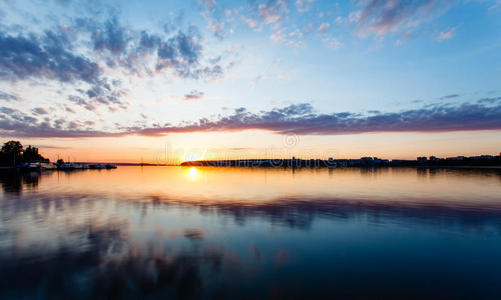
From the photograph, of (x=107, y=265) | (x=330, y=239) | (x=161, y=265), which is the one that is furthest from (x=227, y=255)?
(x=330, y=239)

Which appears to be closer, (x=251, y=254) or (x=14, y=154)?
(x=251, y=254)

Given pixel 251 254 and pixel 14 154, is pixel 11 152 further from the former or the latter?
pixel 251 254

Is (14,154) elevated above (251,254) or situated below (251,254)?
above

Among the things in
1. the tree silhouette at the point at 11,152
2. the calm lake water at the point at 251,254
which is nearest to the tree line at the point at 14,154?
the tree silhouette at the point at 11,152

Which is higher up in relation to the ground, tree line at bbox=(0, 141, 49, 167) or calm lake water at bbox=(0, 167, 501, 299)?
tree line at bbox=(0, 141, 49, 167)

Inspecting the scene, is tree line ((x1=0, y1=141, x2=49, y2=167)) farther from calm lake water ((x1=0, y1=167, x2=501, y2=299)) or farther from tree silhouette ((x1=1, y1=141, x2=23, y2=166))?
calm lake water ((x1=0, y1=167, x2=501, y2=299))

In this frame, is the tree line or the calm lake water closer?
the calm lake water

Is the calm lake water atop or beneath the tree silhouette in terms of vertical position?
beneath

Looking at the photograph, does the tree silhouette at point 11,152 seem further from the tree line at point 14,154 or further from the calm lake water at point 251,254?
the calm lake water at point 251,254

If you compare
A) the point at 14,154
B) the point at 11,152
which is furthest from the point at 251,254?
the point at 11,152

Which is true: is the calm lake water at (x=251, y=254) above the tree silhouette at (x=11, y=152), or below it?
below

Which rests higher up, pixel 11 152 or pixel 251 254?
pixel 11 152

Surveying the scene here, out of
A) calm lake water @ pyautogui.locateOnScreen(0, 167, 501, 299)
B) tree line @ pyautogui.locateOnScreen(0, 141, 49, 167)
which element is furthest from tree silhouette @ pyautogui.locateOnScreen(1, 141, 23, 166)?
calm lake water @ pyautogui.locateOnScreen(0, 167, 501, 299)

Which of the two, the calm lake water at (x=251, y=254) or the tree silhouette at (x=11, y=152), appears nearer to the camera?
the calm lake water at (x=251, y=254)
